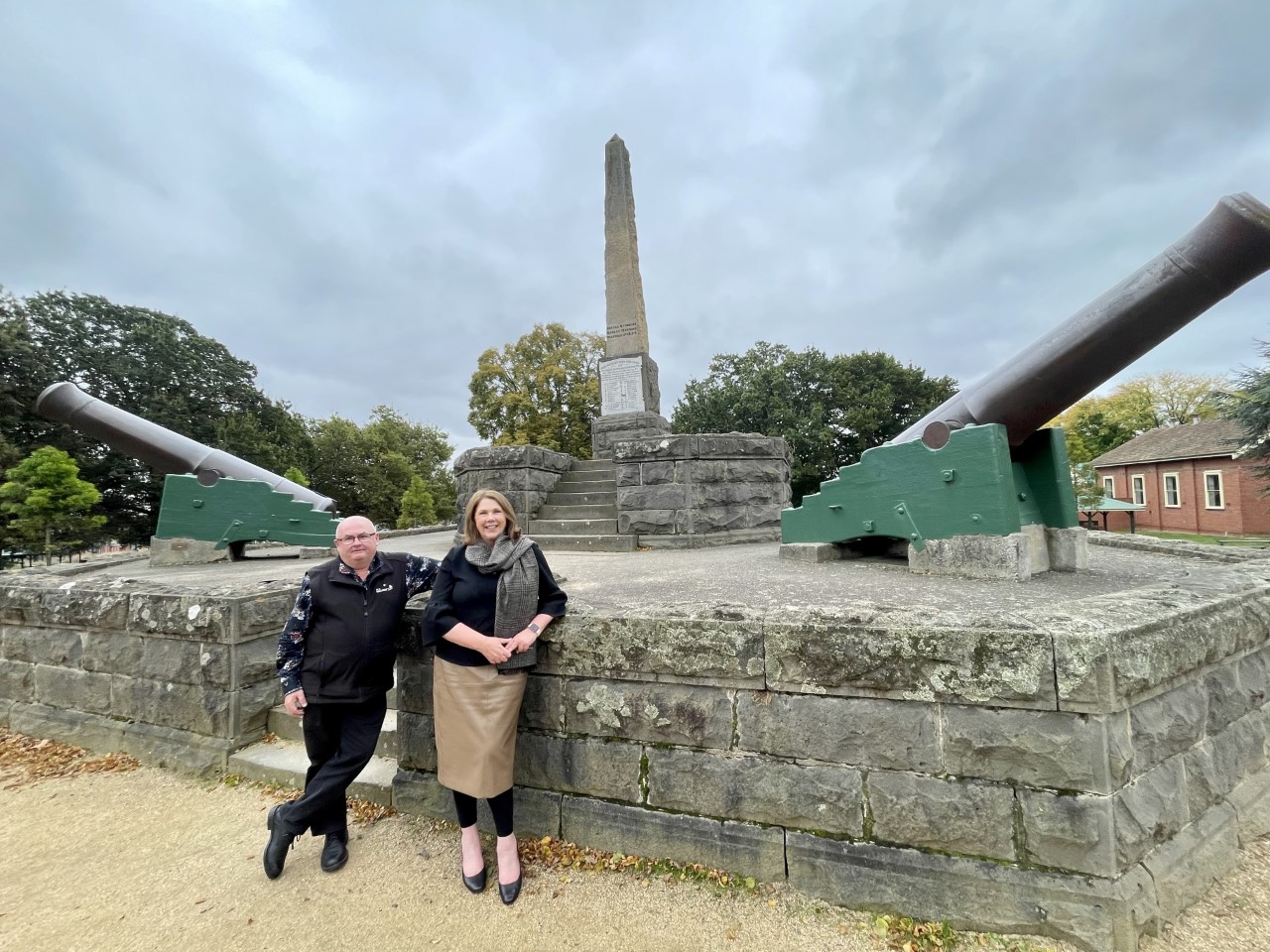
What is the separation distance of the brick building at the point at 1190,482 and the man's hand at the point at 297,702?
2693 centimetres

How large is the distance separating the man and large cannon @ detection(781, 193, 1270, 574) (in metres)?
3.43

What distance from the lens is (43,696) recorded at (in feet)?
12.8

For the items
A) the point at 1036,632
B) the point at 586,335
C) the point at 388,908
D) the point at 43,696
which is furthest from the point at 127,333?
the point at 1036,632

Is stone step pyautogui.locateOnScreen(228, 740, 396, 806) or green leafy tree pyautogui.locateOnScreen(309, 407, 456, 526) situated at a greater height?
green leafy tree pyautogui.locateOnScreen(309, 407, 456, 526)

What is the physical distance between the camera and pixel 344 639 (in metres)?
2.45

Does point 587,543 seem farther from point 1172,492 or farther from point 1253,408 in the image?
point 1172,492

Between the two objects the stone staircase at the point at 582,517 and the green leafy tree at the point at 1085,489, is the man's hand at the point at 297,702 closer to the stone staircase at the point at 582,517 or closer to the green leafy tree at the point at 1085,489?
the stone staircase at the point at 582,517

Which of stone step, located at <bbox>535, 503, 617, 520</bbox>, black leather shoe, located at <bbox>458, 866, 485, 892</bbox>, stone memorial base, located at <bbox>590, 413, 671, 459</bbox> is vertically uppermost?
stone memorial base, located at <bbox>590, 413, 671, 459</bbox>

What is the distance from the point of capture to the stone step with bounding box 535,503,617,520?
7.94 meters

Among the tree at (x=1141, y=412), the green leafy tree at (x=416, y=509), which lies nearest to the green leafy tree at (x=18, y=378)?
the green leafy tree at (x=416, y=509)

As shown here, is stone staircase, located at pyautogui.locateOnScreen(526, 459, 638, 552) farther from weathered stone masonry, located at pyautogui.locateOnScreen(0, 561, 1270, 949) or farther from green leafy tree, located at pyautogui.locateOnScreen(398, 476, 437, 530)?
green leafy tree, located at pyautogui.locateOnScreen(398, 476, 437, 530)

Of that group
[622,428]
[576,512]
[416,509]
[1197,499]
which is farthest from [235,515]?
[1197,499]

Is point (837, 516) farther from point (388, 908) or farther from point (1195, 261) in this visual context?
point (388, 908)

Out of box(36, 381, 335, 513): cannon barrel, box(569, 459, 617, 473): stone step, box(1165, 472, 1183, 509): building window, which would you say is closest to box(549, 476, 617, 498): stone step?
box(569, 459, 617, 473): stone step
